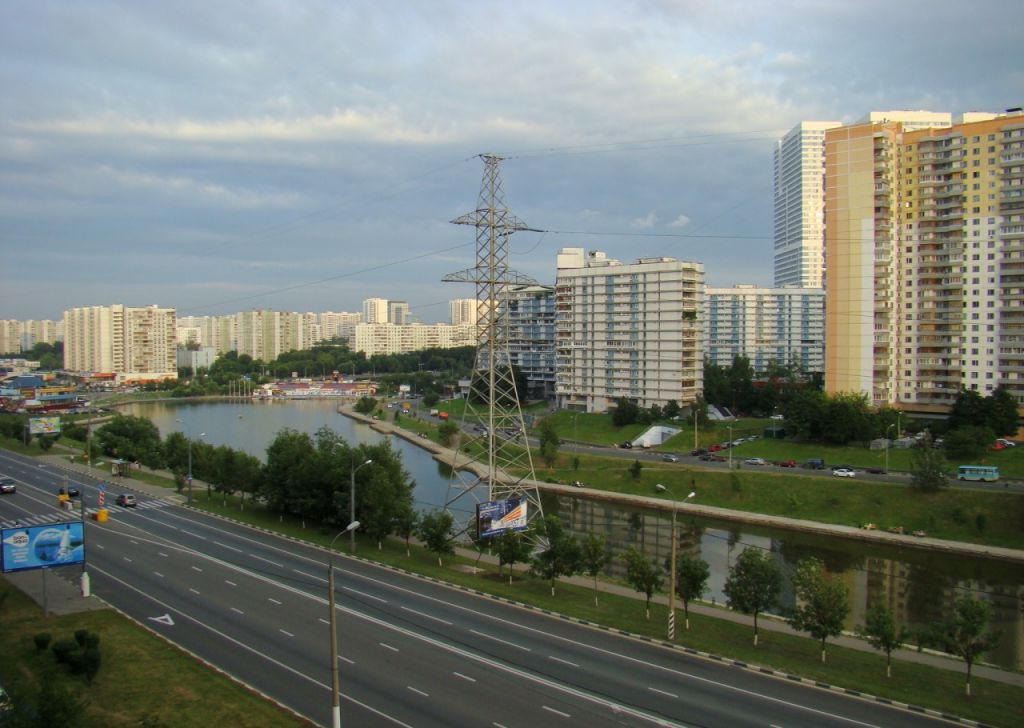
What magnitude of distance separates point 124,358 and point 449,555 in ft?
391

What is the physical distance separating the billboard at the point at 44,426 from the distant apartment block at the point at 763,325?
57.0m

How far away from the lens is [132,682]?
12.7 m


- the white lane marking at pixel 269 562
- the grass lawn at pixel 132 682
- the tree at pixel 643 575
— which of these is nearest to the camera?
the grass lawn at pixel 132 682

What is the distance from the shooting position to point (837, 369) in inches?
1665

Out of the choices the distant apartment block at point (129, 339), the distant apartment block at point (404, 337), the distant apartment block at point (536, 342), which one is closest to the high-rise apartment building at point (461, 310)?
the distant apartment block at point (404, 337)

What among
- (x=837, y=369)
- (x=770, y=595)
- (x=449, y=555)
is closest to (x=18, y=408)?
(x=449, y=555)

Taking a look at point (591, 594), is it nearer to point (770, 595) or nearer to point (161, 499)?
point (770, 595)

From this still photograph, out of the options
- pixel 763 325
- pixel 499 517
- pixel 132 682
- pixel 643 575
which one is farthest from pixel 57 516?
→ pixel 763 325

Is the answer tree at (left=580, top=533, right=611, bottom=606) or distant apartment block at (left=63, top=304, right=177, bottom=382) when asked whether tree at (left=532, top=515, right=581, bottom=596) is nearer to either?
tree at (left=580, top=533, right=611, bottom=606)

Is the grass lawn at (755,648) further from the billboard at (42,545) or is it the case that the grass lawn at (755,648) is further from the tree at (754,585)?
the billboard at (42,545)

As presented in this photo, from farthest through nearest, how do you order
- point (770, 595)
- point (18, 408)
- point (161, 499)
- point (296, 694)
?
1. point (18, 408)
2. point (161, 499)
3. point (770, 595)
4. point (296, 694)

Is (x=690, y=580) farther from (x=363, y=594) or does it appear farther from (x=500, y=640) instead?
(x=363, y=594)

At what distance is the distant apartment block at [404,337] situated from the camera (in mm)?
160250

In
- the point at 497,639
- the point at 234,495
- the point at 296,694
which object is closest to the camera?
the point at 296,694
